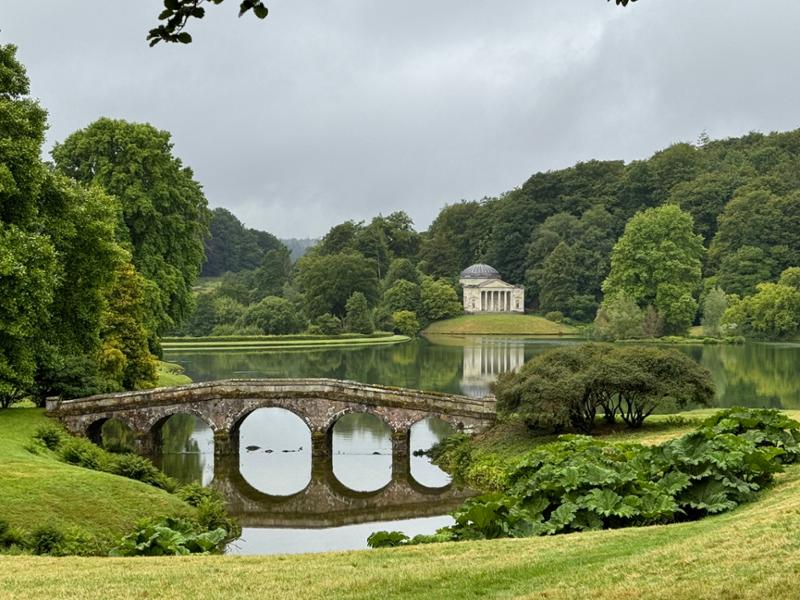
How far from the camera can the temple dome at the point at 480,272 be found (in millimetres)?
122625

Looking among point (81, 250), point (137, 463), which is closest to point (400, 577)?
point (137, 463)

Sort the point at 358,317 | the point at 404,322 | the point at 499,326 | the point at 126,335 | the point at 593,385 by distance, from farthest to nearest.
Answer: the point at 499,326, the point at 404,322, the point at 358,317, the point at 126,335, the point at 593,385

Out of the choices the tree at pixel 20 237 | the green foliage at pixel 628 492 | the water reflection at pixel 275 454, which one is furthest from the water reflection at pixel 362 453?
the green foliage at pixel 628 492

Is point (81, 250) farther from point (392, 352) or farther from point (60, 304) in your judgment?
point (392, 352)

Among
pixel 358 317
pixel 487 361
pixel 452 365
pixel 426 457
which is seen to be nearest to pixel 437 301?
Answer: pixel 358 317

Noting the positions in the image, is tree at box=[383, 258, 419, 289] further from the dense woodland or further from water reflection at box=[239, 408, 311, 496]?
water reflection at box=[239, 408, 311, 496]

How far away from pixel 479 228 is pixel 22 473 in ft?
374

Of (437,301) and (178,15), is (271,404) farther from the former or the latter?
(437,301)

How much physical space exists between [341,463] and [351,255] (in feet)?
242

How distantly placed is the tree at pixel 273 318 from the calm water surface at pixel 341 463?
79.5 ft

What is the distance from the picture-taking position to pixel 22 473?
20859mm

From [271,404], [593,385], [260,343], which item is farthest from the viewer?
[260,343]

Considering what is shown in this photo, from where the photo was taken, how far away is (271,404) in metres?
32.8

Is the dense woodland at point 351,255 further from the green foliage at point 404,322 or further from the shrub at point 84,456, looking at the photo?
the shrub at point 84,456
